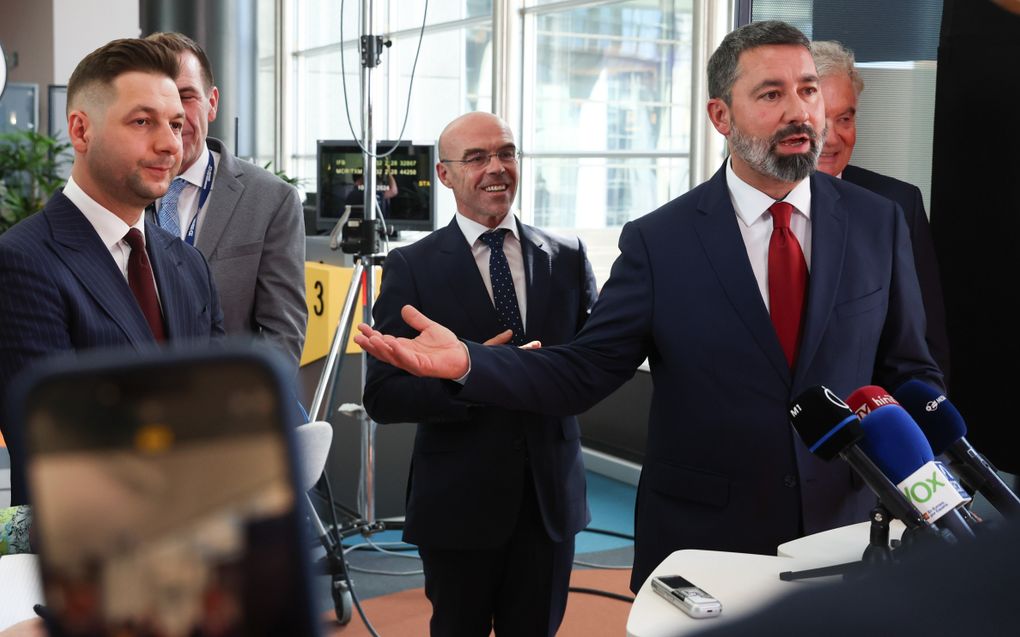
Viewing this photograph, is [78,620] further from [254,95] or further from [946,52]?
[254,95]

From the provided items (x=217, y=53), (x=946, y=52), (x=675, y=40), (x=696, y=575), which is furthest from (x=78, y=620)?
(x=217, y=53)

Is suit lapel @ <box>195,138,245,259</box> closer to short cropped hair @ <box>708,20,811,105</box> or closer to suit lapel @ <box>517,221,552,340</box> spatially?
suit lapel @ <box>517,221,552,340</box>

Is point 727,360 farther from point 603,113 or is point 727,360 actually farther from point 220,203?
point 603,113

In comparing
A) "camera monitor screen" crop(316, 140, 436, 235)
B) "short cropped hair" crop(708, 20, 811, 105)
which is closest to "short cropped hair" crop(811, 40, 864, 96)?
"short cropped hair" crop(708, 20, 811, 105)

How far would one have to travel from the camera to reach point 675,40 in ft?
22.0

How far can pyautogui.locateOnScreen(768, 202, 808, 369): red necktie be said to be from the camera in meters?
1.91

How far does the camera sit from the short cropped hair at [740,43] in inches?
80.0

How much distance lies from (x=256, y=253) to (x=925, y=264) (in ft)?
5.15

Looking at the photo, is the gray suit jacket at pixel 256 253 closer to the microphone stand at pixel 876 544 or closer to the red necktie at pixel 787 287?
the red necktie at pixel 787 287

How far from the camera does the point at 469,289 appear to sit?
252cm

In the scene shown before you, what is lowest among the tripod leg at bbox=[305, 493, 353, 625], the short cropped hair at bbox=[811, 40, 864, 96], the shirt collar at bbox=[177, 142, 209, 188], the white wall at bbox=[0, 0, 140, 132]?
Result: the tripod leg at bbox=[305, 493, 353, 625]

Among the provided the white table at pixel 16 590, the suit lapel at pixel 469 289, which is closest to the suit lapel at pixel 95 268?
the white table at pixel 16 590

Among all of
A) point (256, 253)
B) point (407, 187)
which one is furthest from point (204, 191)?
point (407, 187)

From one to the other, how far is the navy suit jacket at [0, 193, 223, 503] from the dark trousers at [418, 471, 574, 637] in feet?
3.51
